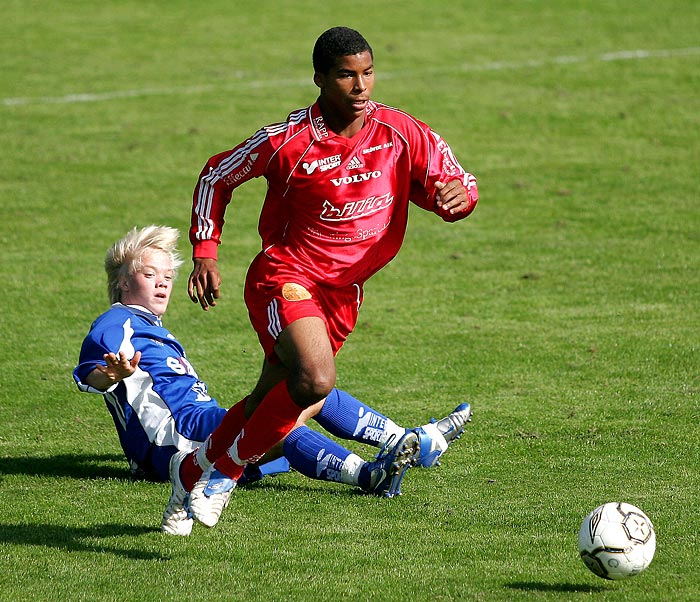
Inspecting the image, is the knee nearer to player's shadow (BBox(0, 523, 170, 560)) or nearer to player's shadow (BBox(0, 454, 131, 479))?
player's shadow (BBox(0, 523, 170, 560))

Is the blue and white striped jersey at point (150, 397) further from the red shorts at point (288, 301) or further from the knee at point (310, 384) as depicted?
the knee at point (310, 384)

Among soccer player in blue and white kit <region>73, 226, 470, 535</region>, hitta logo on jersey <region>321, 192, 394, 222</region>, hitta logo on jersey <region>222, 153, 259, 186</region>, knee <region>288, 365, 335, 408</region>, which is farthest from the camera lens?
soccer player in blue and white kit <region>73, 226, 470, 535</region>

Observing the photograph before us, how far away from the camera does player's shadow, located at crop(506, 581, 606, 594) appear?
4590 millimetres

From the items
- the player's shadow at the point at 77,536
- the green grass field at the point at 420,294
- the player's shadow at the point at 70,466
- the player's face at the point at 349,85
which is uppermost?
the player's face at the point at 349,85

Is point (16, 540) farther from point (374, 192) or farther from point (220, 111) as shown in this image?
point (220, 111)

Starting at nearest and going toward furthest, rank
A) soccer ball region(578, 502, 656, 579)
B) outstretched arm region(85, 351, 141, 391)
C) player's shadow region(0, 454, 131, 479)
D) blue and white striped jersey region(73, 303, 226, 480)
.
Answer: soccer ball region(578, 502, 656, 579)
outstretched arm region(85, 351, 141, 391)
blue and white striped jersey region(73, 303, 226, 480)
player's shadow region(0, 454, 131, 479)

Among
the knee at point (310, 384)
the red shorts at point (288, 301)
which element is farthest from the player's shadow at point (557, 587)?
the red shorts at point (288, 301)

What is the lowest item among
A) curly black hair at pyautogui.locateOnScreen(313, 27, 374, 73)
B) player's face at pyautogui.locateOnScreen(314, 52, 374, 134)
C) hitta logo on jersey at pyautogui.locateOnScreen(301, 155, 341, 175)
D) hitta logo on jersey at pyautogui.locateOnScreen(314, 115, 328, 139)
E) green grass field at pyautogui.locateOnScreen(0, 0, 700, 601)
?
green grass field at pyautogui.locateOnScreen(0, 0, 700, 601)

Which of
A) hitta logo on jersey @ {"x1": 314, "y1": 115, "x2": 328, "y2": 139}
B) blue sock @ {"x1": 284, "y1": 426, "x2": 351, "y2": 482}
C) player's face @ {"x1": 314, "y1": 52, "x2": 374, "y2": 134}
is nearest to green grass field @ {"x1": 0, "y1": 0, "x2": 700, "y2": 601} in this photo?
blue sock @ {"x1": 284, "y1": 426, "x2": 351, "y2": 482}

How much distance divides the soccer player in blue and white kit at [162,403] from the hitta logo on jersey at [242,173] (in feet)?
2.87

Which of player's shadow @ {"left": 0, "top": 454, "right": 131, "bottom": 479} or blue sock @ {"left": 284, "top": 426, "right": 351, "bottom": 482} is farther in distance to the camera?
player's shadow @ {"left": 0, "top": 454, "right": 131, "bottom": 479}

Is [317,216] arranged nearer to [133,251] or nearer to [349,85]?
[349,85]

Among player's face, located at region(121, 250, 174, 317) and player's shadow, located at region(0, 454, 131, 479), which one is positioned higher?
player's face, located at region(121, 250, 174, 317)

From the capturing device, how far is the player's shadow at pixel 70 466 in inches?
247
